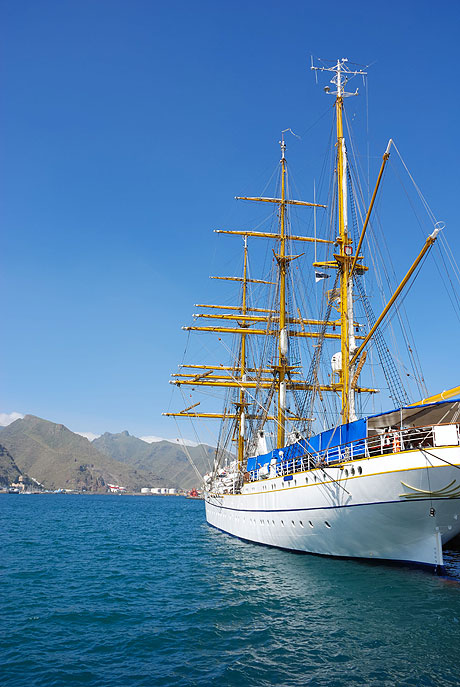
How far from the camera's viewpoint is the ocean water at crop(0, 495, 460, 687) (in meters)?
10.1

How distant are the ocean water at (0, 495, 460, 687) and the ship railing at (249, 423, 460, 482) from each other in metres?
4.34

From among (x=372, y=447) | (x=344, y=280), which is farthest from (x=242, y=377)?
(x=372, y=447)

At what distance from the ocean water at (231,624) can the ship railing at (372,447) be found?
434 centimetres

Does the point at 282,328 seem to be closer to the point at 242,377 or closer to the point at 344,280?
the point at 344,280

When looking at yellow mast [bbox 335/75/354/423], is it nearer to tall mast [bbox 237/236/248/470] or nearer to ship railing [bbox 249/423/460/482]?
ship railing [bbox 249/423/460/482]

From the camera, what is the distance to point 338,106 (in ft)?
103

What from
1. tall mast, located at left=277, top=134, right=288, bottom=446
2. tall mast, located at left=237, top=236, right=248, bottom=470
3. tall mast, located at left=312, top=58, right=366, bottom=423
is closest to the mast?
tall mast, located at left=312, top=58, right=366, bottom=423

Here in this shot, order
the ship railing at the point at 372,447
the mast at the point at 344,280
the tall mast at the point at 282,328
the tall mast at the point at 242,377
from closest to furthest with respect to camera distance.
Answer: the ship railing at the point at 372,447
the mast at the point at 344,280
the tall mast at the point at 282,328
the tall mast at the point at 242,377

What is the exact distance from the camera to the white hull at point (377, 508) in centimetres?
1717

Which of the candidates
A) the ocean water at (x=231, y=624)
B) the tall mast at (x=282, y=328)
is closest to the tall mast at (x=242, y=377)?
the tall mast at (x=282, y=328)

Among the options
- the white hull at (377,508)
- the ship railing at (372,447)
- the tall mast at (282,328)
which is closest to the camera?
the white hull at (377,508)

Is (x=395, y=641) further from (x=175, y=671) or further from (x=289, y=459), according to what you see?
(x=289, y=459)

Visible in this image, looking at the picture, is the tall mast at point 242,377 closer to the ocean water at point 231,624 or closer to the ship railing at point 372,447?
the ship railing at point 372,447

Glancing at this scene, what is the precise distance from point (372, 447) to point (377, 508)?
2293 mm
